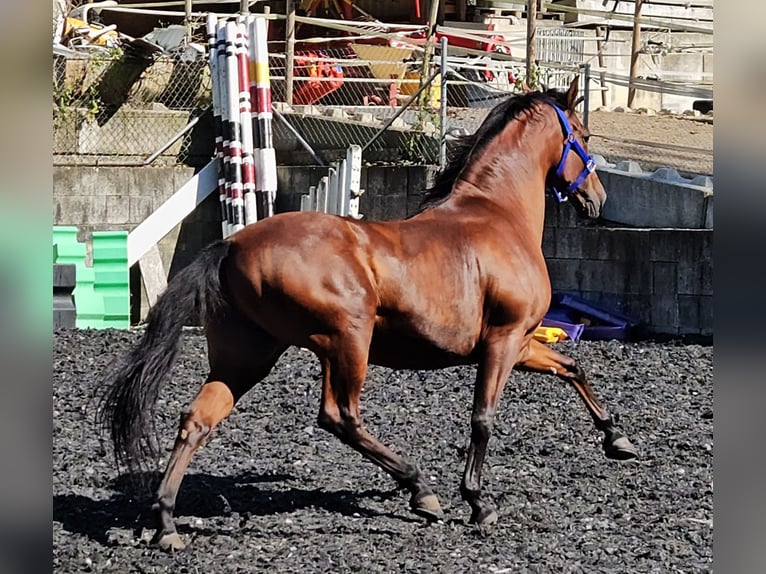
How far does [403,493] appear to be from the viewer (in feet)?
20.6

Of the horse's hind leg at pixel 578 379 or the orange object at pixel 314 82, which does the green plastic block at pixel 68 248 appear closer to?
the orange object at pixel 314 82

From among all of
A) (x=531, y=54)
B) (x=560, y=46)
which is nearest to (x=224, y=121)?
(x=531, y=54)

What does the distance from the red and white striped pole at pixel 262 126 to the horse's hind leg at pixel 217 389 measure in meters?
8.82

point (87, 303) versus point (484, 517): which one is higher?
point (484, 517)

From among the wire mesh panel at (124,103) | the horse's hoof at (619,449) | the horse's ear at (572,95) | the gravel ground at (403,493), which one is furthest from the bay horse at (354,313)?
the wire mesh panel at (124,103)

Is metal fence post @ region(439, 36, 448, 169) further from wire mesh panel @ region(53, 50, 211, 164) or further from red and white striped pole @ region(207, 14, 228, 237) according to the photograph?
wire mesh panel @ region(53, 50, 211, 164)

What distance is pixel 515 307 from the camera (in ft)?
19.2

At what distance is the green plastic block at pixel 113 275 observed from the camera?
13.0 meters

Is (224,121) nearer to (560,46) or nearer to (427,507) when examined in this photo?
(560,46)

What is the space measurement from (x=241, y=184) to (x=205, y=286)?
9.01 m

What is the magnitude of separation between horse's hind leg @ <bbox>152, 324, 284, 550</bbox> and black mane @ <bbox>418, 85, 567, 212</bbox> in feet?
4.44

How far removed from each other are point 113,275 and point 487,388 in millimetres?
8259
